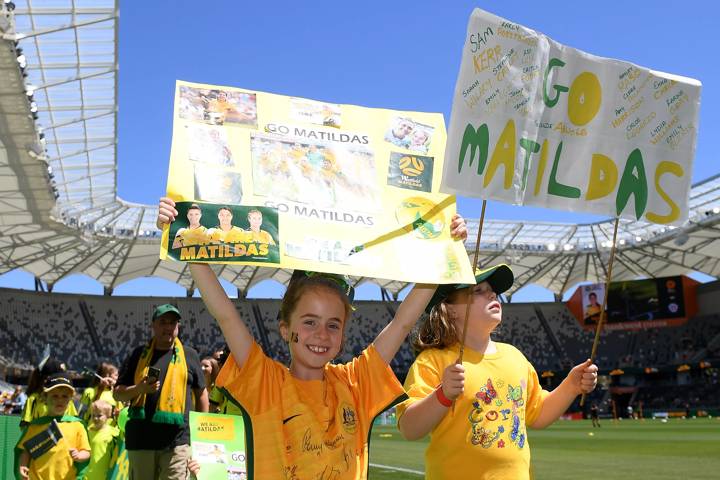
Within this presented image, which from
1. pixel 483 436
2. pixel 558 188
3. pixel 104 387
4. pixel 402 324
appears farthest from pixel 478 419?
pixel 104 387

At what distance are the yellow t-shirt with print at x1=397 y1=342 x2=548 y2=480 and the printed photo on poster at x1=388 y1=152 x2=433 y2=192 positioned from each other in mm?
930

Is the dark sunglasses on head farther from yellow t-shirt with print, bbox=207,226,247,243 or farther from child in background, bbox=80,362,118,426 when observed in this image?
child in background, bbox=80,362,118,426

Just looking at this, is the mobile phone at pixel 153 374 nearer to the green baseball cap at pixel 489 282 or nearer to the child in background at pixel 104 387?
the green baseball cap at pixel 489 282

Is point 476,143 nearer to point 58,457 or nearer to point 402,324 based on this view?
point 402,324

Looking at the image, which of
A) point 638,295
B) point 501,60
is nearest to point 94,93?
point 501,60

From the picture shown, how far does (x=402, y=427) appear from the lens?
3.82m

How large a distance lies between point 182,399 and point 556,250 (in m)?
46.1

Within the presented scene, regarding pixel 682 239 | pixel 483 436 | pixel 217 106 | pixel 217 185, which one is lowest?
pixel 483 436

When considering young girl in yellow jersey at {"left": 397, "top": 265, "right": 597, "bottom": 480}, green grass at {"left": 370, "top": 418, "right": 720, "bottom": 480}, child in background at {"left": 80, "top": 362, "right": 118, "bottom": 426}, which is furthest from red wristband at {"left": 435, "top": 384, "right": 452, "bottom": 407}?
green grass at {"left": 370, "top": 418, "right": 720, "bottom": 480}

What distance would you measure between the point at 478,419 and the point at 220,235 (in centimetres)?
155

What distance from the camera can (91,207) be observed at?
37250 millimetres

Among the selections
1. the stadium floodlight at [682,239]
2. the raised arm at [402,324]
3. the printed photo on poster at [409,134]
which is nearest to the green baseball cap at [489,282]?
the raised arm at [402,324]

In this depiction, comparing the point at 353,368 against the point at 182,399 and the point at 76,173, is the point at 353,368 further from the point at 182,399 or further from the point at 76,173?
the point at 76,173

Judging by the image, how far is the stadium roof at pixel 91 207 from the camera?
72.5ft
